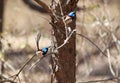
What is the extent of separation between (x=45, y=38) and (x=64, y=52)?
2236mm

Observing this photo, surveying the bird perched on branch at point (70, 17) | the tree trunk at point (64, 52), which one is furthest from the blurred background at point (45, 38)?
the bird perched on branch at point (70, 17)

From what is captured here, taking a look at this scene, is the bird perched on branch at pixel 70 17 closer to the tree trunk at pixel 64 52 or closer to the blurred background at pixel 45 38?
the tree trunk at pixel 64 52

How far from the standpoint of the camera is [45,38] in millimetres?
3939

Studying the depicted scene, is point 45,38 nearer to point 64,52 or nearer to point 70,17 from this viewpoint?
point 64,52

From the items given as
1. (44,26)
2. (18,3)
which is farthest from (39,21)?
(18,3)

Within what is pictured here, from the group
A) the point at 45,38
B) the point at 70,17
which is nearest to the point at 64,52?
the point at 70,17

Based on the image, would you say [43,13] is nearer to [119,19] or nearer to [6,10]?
[6,10]

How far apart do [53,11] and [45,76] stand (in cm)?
204

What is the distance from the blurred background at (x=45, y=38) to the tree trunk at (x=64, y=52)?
61.3 inches

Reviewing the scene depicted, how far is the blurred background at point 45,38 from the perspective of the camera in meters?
3.56

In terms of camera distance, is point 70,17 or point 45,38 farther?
point 45,38

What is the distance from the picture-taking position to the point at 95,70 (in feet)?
13.3

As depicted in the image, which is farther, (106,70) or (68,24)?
(106,70)

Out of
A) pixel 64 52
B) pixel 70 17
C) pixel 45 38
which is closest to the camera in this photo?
pixel 70 17
